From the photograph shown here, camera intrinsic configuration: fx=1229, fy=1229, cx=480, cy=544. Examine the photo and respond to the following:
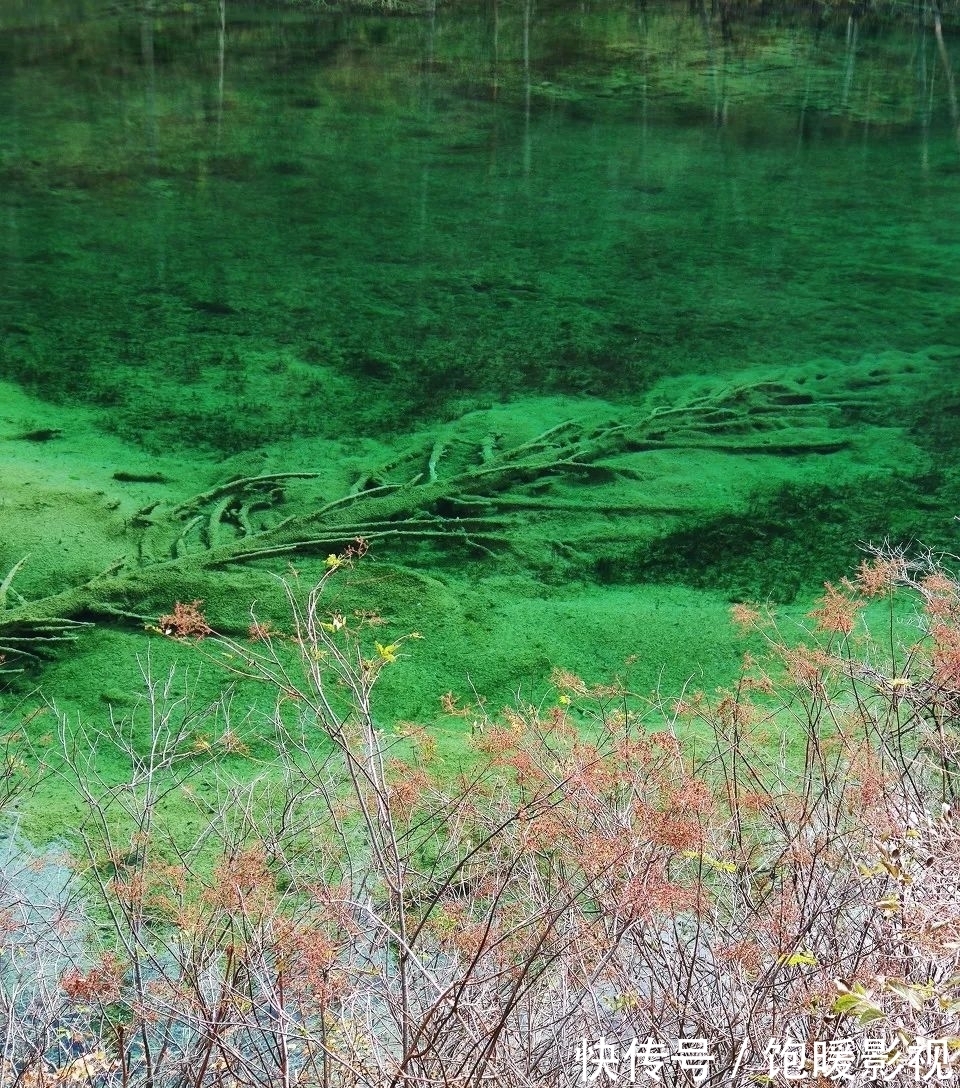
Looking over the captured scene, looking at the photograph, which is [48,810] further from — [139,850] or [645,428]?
[645,428]

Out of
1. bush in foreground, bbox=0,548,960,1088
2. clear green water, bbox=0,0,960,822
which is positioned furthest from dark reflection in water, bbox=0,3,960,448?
bush in foreground, bbox=0,548,960,1088

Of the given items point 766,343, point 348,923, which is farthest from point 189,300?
point 348,923

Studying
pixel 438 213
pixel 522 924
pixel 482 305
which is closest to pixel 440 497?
pixel 482 305

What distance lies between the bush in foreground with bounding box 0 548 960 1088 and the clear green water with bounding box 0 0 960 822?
2.25 ft

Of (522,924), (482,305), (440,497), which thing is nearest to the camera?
(522,924)

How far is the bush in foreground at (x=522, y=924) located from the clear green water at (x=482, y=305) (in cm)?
68

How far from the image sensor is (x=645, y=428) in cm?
446

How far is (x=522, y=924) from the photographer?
63.2 inches

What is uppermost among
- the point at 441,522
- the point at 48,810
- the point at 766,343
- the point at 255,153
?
the point at 255,153

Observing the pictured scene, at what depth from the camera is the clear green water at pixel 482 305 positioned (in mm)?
3666

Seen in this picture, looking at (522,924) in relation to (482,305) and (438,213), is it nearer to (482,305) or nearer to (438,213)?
(482,305)

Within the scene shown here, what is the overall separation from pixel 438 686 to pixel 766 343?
265cm

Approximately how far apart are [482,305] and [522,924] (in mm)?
4114

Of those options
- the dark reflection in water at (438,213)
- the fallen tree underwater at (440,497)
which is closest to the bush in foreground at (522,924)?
the fallen tree underwater at (440,497)
